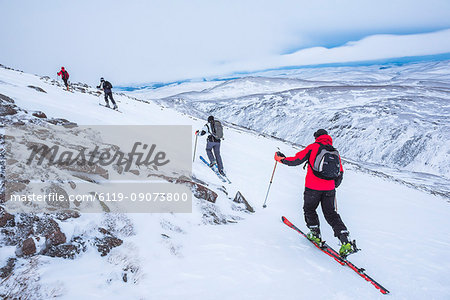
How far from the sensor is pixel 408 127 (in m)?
46.8

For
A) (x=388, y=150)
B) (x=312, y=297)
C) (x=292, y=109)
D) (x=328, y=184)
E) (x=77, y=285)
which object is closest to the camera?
(x=77, y=285)

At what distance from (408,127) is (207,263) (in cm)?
5855

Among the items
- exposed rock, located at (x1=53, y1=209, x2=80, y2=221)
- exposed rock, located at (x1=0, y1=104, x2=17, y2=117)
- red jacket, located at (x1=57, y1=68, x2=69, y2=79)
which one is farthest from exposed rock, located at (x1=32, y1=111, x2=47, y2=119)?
red jacket, located at (x1=57, y1=68, x2=69, y2=79)

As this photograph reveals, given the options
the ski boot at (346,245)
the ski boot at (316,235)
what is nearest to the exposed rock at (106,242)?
the ski boot at (316,235)

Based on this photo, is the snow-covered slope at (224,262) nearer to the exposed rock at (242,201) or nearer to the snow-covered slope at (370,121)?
the exposed rock at (242,201)

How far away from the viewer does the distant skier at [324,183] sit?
5.37 m

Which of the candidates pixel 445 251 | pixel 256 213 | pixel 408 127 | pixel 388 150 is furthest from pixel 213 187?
pixel 408 127

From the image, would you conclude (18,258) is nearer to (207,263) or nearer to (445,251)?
(207,263)

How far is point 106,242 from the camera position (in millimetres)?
4102

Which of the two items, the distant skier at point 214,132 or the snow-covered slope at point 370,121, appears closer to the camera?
the distant skier at point 214,132

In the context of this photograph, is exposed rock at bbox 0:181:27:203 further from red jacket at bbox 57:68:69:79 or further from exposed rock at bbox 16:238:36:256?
red jacket at bbox 57:68:69:79

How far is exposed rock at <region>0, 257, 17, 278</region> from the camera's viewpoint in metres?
2.99
